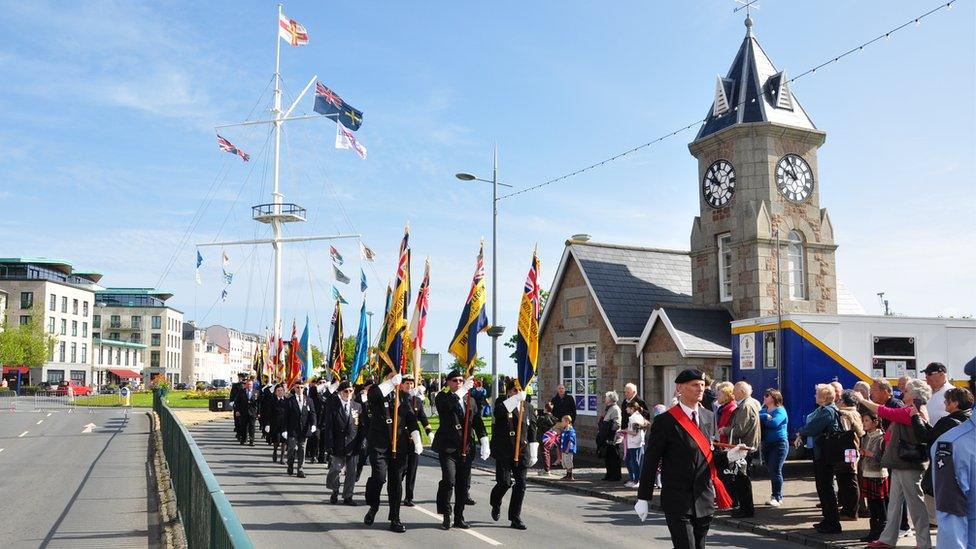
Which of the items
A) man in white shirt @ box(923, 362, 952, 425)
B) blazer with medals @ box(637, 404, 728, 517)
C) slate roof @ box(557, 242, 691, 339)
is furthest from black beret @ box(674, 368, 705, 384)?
slate roof @ box(557, 242, 691, 339)

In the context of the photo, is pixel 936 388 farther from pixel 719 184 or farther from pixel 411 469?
pixel 719 184

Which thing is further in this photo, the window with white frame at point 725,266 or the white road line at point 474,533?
the window with white frame at point 725,266

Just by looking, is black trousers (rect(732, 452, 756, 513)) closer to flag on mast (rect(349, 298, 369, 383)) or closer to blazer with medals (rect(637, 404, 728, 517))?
blazer with medals (rect(637, 404, 728, 517))

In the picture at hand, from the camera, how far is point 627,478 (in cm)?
1658

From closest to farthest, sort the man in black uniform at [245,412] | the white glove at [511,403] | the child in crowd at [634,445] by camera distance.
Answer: the white glove at [511,403], the child in crowd at [634,445], the man in black uniform at [245,412]

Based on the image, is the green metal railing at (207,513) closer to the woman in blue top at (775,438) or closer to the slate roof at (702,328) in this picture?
the woman in blue top at (775,438)

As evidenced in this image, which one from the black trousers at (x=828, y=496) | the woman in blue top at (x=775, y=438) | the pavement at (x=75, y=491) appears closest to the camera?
the pavement at (x=75, y=491)

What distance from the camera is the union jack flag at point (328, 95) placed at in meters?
38.0

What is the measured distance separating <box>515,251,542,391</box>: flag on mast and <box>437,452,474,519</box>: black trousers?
1.80 m

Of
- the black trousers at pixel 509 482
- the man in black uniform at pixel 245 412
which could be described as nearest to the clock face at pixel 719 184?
the black trousers at pixel 509 482

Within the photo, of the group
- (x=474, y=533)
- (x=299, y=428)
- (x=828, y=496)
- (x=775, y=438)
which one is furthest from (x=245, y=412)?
(x=828, y=496)

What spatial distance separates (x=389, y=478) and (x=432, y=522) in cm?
97

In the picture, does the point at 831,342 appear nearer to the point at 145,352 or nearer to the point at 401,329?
the point at 401,329

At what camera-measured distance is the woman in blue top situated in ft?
→ 41.6
